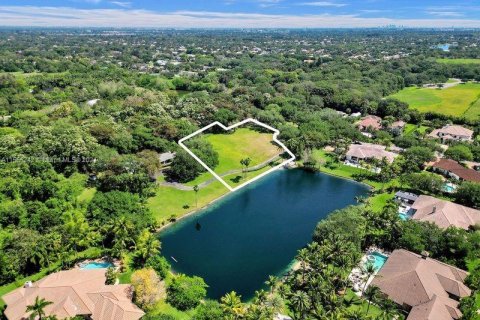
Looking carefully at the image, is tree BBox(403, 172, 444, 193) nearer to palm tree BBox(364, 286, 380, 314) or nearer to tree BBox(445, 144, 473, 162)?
tree BBox(445, 144, 473, 162)

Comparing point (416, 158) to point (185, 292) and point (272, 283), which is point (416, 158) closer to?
point (272, 283)

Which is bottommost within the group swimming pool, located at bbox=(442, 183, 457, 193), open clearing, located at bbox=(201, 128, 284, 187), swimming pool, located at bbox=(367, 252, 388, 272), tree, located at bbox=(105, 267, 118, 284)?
swimming pool, located at bbox=(367, 252, 388, 272)

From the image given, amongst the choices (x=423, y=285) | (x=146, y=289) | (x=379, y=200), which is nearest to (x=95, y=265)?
(x=146, y=289)

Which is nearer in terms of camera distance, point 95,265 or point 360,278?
point 360,278

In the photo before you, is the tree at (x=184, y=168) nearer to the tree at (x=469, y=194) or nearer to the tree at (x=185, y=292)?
the tree at (x=185, y=292)

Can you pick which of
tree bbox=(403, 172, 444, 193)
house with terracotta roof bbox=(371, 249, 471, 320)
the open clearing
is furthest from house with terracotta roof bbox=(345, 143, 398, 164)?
house with terracotta roof bbox=(371, 249, 471, 320)

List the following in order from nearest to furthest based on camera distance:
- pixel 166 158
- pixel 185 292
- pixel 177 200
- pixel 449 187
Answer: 1. pixel 185 292
2. pixel 177 200
3. pixel 449 187
4. pixel 166 158

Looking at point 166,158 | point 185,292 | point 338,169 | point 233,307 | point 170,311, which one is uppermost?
point 166,158
